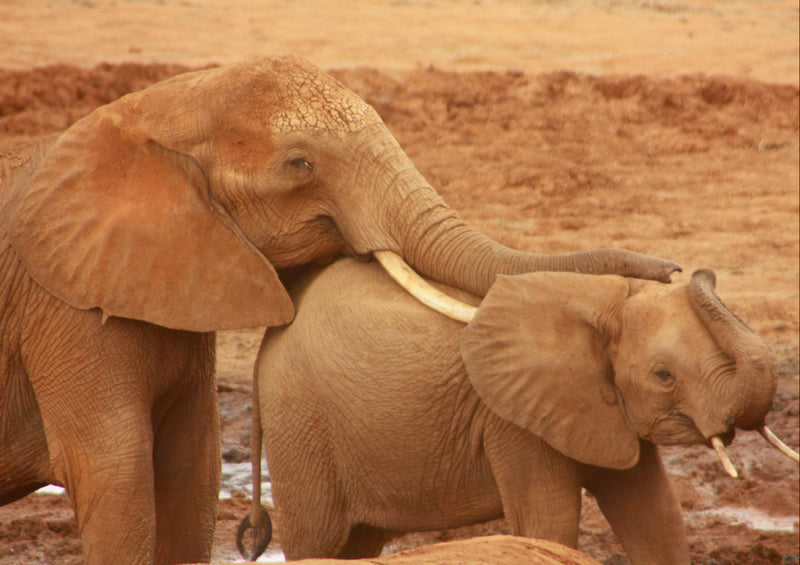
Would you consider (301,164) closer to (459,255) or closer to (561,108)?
(459,255)

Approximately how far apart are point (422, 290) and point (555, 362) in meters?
0.48

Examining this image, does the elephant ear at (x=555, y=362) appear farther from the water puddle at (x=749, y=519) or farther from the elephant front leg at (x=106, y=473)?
the water puddle at (x=749, y=519)

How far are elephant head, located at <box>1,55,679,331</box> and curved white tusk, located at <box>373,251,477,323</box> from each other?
0.14 ft

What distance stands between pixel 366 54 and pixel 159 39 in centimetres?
197

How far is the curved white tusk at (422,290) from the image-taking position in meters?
Result: 4.35

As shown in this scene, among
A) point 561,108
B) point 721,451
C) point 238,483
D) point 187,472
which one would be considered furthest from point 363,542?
point 561,108

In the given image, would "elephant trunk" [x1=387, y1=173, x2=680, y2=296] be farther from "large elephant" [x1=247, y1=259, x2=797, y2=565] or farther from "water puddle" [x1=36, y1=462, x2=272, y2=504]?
"water puddle" [x1=36, y1=462, x2=272, y2=504]

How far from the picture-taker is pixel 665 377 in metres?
4.01

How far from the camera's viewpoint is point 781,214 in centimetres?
1068

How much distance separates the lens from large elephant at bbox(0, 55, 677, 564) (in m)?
4.43

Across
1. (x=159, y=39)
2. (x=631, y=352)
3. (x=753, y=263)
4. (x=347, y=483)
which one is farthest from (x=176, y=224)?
(x=159, y=39)

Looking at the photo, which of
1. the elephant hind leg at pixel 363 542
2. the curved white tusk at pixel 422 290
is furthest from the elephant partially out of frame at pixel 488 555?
the elephant hind leg at pixel 363 542

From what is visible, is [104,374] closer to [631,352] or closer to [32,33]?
[631,352]

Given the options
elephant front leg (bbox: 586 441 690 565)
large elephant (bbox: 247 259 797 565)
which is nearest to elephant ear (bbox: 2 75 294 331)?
large elephant (bbox: 247 259 797 565)
